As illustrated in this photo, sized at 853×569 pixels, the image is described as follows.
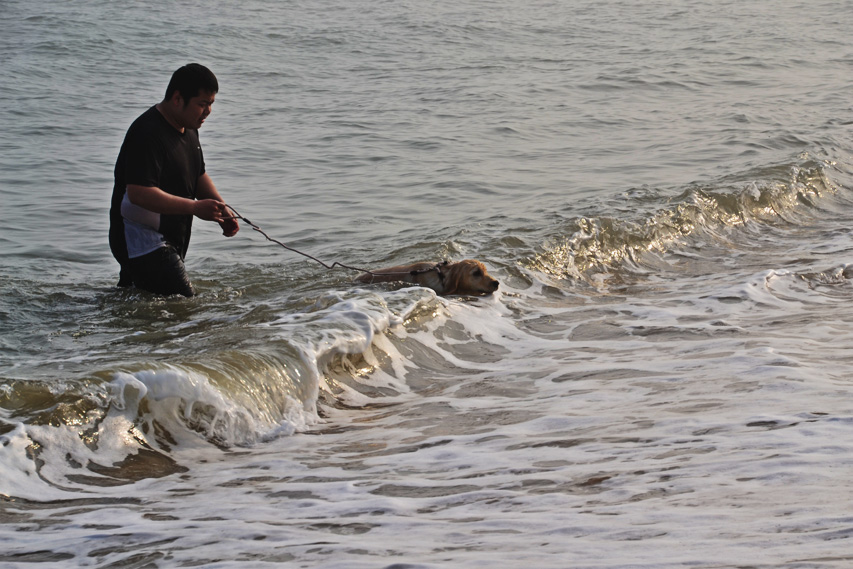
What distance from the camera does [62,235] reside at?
10219 mm

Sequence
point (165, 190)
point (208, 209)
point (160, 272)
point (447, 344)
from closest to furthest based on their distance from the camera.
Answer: point (208, 209) < point (447, 344) < point (165, 190) < point (160, 272)

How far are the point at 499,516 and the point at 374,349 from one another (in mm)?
2874

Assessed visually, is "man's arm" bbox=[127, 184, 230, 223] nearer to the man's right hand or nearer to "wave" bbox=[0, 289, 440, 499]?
the man's right hand

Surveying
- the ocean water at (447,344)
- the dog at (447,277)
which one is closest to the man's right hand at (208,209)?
the ocean water at (447,344)

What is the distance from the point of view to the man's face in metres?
6.64

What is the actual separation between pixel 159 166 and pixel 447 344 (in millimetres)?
2350

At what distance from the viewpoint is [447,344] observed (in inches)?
267

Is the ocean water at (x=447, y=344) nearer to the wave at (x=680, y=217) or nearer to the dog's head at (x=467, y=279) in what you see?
A: the wave at (x=680, y=217)

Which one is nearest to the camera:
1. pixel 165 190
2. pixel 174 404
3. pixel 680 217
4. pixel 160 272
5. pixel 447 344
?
pixel 174 404

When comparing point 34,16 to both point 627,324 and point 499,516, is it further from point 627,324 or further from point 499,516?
point 499,516

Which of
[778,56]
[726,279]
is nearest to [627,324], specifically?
[726,279]

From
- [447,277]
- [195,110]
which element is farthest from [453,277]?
[195,110]

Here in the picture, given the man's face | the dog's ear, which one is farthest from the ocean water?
the man's face

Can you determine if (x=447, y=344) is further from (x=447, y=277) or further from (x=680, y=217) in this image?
(x=680, y=217)
